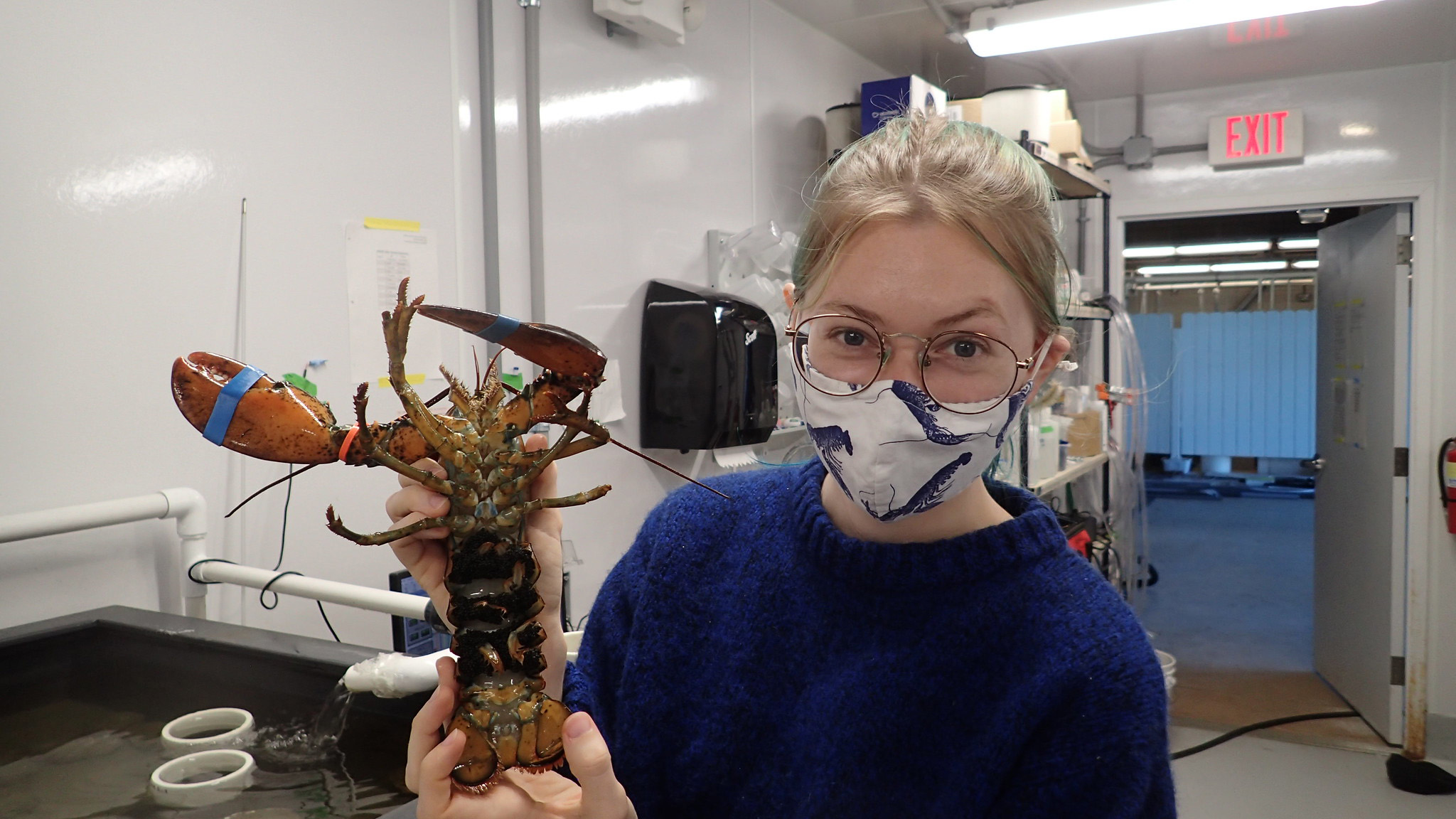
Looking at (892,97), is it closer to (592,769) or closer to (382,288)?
(382,288)

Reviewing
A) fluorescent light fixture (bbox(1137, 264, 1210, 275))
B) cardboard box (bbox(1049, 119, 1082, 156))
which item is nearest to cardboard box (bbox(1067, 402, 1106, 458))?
cardboard box (bbox(1049, 119, 1082, 156))

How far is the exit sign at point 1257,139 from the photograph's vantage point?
433 cm

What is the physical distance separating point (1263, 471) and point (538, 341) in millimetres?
12036

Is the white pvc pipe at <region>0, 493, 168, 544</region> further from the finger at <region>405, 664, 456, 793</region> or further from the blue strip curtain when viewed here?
the blue strip curtain

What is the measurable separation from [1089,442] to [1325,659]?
1.83 m

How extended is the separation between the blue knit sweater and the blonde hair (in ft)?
0.83

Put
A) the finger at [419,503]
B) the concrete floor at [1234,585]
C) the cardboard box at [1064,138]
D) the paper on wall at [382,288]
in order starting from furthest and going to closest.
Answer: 1. the concrete floor at [1234,585]
2. the cardboard box at [1064,138]
3. the paper on wall at [382,288]
4. the finger at [419,503]

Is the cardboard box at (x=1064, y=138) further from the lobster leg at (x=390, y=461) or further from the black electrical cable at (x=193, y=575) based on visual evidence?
the lobster leg at (x=390, y=461)

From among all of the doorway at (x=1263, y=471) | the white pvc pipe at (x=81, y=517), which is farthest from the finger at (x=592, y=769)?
the doorway at (x=1263, y=471)

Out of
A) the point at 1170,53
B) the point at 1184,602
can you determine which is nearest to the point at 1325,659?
the point at 1184,602

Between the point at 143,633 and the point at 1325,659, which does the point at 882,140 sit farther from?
the point at 1325,659

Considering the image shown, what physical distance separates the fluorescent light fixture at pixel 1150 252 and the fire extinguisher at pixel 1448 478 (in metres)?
5.50

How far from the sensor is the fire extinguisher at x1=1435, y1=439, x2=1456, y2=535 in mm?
3896

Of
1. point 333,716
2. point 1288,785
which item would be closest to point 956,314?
point 333,716
